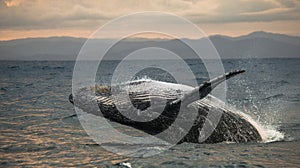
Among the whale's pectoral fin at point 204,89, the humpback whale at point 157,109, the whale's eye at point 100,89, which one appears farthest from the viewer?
the whale's eye at point 100,89

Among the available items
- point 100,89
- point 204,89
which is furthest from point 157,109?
point 100,89

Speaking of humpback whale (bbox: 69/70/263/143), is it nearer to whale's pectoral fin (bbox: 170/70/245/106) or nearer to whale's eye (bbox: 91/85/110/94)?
whale's eye (bbox: 91/85/110/94)

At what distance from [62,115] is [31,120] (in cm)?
129

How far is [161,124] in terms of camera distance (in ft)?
22.7

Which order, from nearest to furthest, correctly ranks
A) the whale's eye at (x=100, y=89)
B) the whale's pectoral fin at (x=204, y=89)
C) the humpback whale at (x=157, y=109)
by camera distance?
the whale's pectoral fin at (x=204, y=89) < the humpback whale at (x=157, y=109) < the whale's eye at (x=100, y=89)

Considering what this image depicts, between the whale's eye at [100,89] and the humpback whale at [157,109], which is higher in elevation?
the whale's eye at [100,89]

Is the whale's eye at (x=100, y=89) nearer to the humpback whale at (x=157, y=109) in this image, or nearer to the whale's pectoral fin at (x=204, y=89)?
the humpback whale at (x=157, y=109)

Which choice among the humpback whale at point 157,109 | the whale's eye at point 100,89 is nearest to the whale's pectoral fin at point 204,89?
the humpback whale at point 157,109

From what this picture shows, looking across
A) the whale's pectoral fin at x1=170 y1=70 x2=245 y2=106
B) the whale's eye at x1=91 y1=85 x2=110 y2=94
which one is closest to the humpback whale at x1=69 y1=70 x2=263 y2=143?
the whale's eye at x1=91 y1=85 x2=110 y2=94

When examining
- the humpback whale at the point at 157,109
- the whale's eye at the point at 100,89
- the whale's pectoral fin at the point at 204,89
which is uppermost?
the whale's pectoral fin at the point at 204,89

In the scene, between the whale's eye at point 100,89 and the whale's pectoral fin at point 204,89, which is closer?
the whale's pectoral fin at point 204,89

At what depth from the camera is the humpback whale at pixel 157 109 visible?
683 centimetres

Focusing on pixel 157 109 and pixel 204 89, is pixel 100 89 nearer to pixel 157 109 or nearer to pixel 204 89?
pixel 157 109

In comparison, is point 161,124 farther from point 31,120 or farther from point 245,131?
point 31,120
